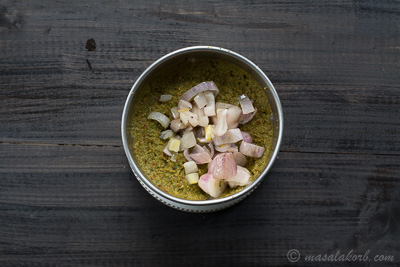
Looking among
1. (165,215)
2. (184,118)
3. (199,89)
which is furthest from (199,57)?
(165,215)

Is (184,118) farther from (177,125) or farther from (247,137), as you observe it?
(247,137)

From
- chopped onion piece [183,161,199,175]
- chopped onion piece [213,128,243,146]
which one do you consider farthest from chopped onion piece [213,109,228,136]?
chopped onion piece [183,161,199,175]

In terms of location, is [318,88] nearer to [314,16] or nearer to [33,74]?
[314,16]

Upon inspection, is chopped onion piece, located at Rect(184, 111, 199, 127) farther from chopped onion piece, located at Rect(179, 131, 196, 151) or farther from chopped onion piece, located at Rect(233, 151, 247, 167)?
chopped onion piece, located at Rect(233, 151, 247, 167)

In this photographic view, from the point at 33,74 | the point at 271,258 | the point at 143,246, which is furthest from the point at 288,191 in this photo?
the point at 33,74

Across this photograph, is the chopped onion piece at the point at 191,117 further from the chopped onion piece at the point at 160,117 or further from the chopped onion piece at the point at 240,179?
the chopped onion piece at the point at 240,179
